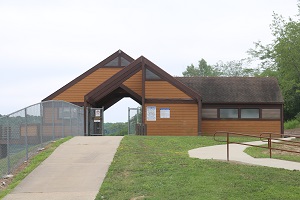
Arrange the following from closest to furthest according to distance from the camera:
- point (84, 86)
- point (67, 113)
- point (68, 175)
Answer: point (68, 175) → point (67, 113) → point (84, 86)

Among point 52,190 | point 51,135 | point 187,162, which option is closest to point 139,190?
point 52,190

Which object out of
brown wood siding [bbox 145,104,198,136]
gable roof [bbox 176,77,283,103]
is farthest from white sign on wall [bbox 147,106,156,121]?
gable roof [bbox 176,77,283,103]

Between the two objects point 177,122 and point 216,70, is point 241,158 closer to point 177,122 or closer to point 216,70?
point 177,122

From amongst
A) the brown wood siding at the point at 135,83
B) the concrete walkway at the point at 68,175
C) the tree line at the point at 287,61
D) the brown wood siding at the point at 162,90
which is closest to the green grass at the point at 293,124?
the tree line at the point at 287,61

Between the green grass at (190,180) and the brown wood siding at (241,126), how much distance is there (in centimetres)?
1878

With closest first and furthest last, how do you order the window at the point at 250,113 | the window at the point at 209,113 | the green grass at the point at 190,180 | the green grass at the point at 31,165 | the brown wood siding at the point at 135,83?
the green grass at the point at 190,180
the green grass at the point at 31,165
the brown wood siding at the point at 135,83
the window at the point at 209,113
the window at the point at 250,113

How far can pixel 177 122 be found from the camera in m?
31.1

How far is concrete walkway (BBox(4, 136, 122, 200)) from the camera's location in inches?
421

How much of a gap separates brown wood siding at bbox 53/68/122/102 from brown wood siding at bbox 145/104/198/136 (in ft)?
Answer: 24.0

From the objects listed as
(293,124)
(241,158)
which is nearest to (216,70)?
(293,124)

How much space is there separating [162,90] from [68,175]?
1858cm

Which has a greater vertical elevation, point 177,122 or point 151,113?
point 151,113

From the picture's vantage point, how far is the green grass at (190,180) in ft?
32.5

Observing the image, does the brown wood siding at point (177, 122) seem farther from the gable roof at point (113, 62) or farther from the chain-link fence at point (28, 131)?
the chain-link fence at point (28, 131)
